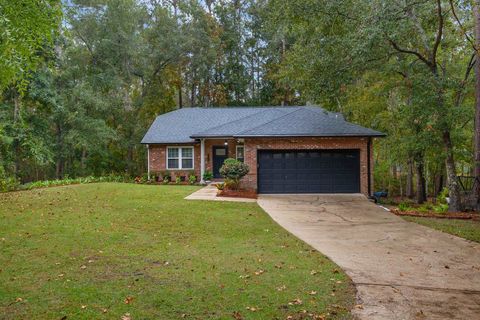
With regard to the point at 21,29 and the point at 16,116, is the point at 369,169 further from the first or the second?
the point at 16,116

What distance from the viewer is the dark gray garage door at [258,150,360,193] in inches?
658

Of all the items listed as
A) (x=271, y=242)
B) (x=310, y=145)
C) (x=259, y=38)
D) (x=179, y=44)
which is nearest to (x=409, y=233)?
(x=271, y=242)

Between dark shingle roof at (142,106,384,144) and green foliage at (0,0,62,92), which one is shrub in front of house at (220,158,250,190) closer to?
dark shingle roof at (142,106,384,144)

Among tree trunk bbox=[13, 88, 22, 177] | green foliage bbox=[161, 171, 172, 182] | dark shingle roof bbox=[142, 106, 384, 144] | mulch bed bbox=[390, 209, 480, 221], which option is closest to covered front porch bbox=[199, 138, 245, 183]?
dark shingle roof bbox=[142, 106, 384, 144]

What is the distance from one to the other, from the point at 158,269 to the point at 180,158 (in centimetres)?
1615

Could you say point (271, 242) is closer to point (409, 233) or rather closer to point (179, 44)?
point (409, 233)

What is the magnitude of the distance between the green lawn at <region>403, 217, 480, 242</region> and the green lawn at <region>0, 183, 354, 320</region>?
427 centimetres

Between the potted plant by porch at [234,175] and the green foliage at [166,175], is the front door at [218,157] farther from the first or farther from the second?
the potted plant by porch at [234,175]

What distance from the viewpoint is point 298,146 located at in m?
16.5

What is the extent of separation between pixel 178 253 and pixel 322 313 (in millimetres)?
3247

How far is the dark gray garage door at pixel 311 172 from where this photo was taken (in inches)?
658

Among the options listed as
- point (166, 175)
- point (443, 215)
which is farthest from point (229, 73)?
point (443, 215)

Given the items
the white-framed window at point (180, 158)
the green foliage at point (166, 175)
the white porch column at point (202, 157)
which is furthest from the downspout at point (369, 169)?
the green foliage at point (166, 175)

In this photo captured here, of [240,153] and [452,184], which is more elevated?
[240,153]
